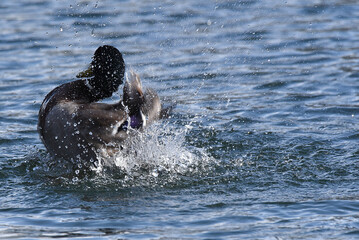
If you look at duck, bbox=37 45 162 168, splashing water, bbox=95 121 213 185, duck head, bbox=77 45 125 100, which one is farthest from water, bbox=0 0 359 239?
duck head, bbox=77 45 125 100

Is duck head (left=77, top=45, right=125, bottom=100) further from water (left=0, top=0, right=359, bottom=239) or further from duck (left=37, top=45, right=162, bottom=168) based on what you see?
water (left=0, top=0, right=359, bottom=239)

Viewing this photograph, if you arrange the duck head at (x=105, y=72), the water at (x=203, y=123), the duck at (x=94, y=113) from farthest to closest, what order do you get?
1. the duck head at (x=105, y=72)
2. the duck at (x=94, y=113)
3. the water at (x=203, y=123)

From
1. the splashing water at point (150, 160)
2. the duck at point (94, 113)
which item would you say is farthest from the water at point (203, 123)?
the duck at point (94, 113)

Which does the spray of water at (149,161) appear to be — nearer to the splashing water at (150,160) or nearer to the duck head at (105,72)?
the splashing water at (150,160)

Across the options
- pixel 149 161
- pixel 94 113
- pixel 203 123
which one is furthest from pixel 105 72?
pixel 203 123

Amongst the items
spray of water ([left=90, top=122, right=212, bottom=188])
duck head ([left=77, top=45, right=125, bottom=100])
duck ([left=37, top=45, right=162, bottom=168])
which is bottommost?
spray of water ([left=90, top=122, right=212, bottom=188])

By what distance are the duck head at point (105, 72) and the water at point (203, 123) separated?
56cm

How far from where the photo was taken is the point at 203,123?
8688 mm

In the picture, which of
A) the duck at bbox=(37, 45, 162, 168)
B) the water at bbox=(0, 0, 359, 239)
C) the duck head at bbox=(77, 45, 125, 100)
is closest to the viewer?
the water at bbox=(0, 0, 359, 239)

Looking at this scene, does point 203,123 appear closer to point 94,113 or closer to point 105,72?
point 105,72

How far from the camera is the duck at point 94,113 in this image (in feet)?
20.6

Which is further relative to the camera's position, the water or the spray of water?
the spray of water

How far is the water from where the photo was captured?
554 cm

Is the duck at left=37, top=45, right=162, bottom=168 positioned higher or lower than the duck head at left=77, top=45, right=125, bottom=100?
lower
